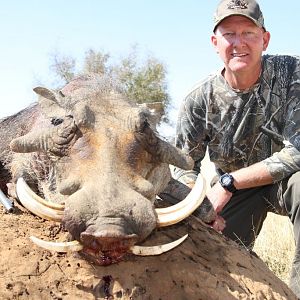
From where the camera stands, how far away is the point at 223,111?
5.41 metres

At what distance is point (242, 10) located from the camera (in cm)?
511

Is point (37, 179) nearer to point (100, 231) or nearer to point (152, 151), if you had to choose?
point (152, 151)

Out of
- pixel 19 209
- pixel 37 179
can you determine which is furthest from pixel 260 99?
pixel 19 209

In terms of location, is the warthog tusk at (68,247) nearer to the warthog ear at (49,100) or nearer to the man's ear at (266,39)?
the warthog ear at (49,100)

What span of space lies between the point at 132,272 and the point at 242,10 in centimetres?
272

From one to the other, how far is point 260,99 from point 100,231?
2.93m

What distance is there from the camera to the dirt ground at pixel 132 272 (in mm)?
2990

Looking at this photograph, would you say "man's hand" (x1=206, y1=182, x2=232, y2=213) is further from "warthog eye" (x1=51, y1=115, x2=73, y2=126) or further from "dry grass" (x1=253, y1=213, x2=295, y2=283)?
"warthog eye" (x1=51, y1=115, x2=73, y2=126)

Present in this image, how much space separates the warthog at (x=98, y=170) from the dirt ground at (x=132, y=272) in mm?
122

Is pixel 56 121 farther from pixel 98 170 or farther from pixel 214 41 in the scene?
pixel 214 41

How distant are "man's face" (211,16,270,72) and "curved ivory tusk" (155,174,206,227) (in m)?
1.99

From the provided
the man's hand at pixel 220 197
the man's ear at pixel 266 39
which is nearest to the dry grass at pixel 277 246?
the man's hand at pixel 220 197

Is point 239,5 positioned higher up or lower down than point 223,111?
higher up

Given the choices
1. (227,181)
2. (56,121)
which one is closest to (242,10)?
(227,181)
